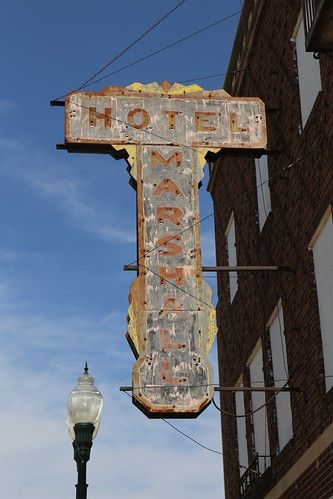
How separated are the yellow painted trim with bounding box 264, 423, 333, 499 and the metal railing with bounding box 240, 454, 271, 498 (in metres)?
0.73

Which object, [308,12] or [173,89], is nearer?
[308,12]

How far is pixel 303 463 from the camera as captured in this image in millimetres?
14930

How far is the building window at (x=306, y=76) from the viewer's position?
1541 centimetres

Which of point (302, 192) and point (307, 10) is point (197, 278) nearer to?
point (302, 192)

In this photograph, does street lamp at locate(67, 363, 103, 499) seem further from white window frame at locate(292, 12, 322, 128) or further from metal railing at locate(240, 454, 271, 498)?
metal railing at locate(240, 454, 271, 498)

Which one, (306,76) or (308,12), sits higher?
(306,76)

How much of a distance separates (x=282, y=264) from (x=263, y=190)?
2450mm

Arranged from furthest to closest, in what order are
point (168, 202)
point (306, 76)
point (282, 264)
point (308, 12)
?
1. point (282, 264)
2. point (306, 76)
3. point (168, 202)
4. point (308, 12)

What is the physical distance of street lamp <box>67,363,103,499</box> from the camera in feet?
37.8

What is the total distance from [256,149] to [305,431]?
4.62 m

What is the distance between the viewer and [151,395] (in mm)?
14094

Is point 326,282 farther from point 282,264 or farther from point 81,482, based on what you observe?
point 81,482

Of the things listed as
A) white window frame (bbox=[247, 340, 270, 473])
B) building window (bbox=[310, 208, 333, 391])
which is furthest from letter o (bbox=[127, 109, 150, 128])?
white window frame (bbox=[247, 340, 270, 473])

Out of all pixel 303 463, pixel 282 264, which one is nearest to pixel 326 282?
pixel 282 264
